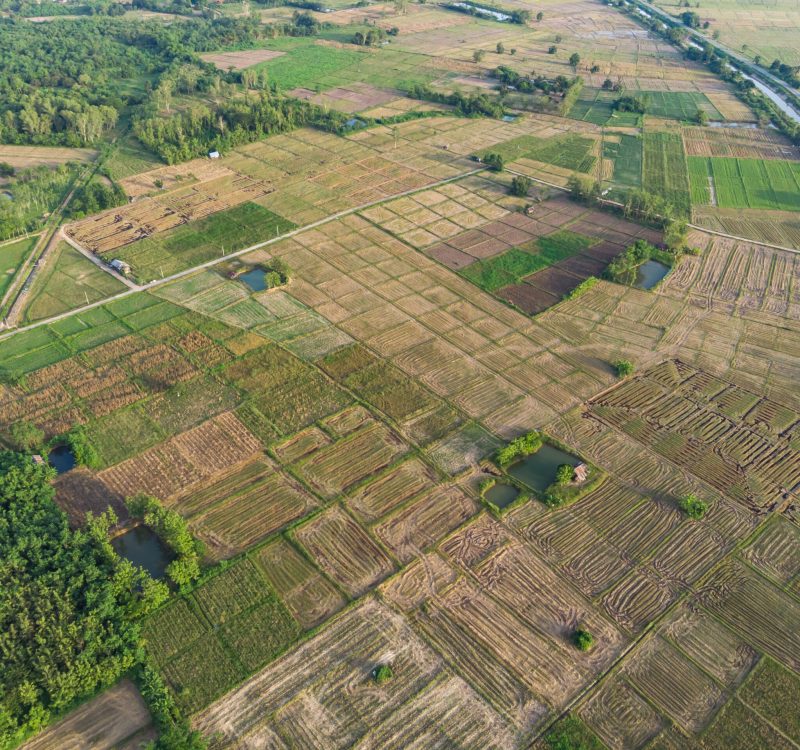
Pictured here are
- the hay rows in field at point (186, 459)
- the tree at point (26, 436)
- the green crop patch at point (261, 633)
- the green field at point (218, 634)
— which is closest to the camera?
the green field at point (218, 634)

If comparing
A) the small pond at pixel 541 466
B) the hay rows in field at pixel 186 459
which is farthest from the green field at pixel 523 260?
the hay rows in field at pixel 186 459

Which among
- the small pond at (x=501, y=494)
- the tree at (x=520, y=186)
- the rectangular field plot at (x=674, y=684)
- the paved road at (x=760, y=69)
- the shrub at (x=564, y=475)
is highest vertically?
the paved road at (x=760, y=69)

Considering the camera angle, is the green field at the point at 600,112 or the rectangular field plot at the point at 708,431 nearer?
the rectangular field plot at the point at 708,431

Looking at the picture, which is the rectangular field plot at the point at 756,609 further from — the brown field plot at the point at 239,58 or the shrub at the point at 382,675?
the brown field plot at the point at 239,58

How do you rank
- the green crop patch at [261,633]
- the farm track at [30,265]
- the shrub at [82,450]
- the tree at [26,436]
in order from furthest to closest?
the farm track at [30,265]
the shrub at [82,450]
the tree at [26,436]
the green crop patch at [261,633]

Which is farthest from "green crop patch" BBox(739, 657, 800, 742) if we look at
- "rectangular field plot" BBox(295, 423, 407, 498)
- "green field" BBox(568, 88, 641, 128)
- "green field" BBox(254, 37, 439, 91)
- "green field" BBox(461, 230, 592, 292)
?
"green field" BBox(254, 37, 439, 91)

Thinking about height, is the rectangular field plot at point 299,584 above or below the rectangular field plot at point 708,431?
below

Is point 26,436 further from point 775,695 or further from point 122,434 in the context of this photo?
point 775,695

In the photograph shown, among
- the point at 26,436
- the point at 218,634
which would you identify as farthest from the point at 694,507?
the point at 26,436
